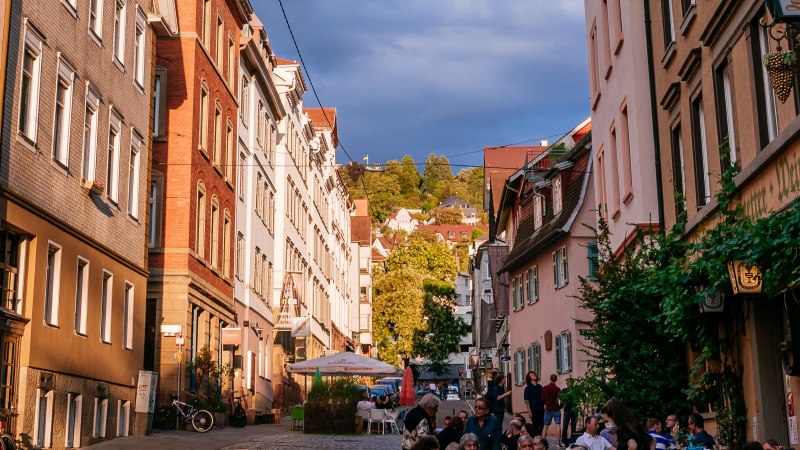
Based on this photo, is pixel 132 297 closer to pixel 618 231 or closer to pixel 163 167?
pixel 163 167

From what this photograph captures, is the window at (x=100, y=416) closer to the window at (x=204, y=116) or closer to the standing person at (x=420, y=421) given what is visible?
the standing person at (x=420, y=421)

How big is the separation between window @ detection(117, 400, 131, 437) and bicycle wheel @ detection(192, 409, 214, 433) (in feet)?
10.4

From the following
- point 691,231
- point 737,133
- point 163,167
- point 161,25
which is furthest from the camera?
point 163,167

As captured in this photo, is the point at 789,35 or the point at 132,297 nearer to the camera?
the point at 789,35

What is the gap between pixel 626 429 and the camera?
34.0ft

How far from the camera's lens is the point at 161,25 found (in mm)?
27391

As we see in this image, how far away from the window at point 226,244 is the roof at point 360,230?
179ft

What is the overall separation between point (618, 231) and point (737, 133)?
9170mm

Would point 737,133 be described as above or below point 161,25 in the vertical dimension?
below

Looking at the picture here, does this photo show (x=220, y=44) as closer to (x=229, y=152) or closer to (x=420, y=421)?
(x=229, y=152)

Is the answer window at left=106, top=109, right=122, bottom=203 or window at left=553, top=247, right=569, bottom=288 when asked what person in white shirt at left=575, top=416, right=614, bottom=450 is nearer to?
window at left=106, top=109, right=122, bottom=203

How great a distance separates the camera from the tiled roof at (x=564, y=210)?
33.3 metres

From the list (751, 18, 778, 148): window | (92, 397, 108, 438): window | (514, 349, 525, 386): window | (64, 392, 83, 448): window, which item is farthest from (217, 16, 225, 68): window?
(751, 18, 778, 148): window

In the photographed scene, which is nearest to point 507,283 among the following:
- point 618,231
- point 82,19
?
point 618,231
